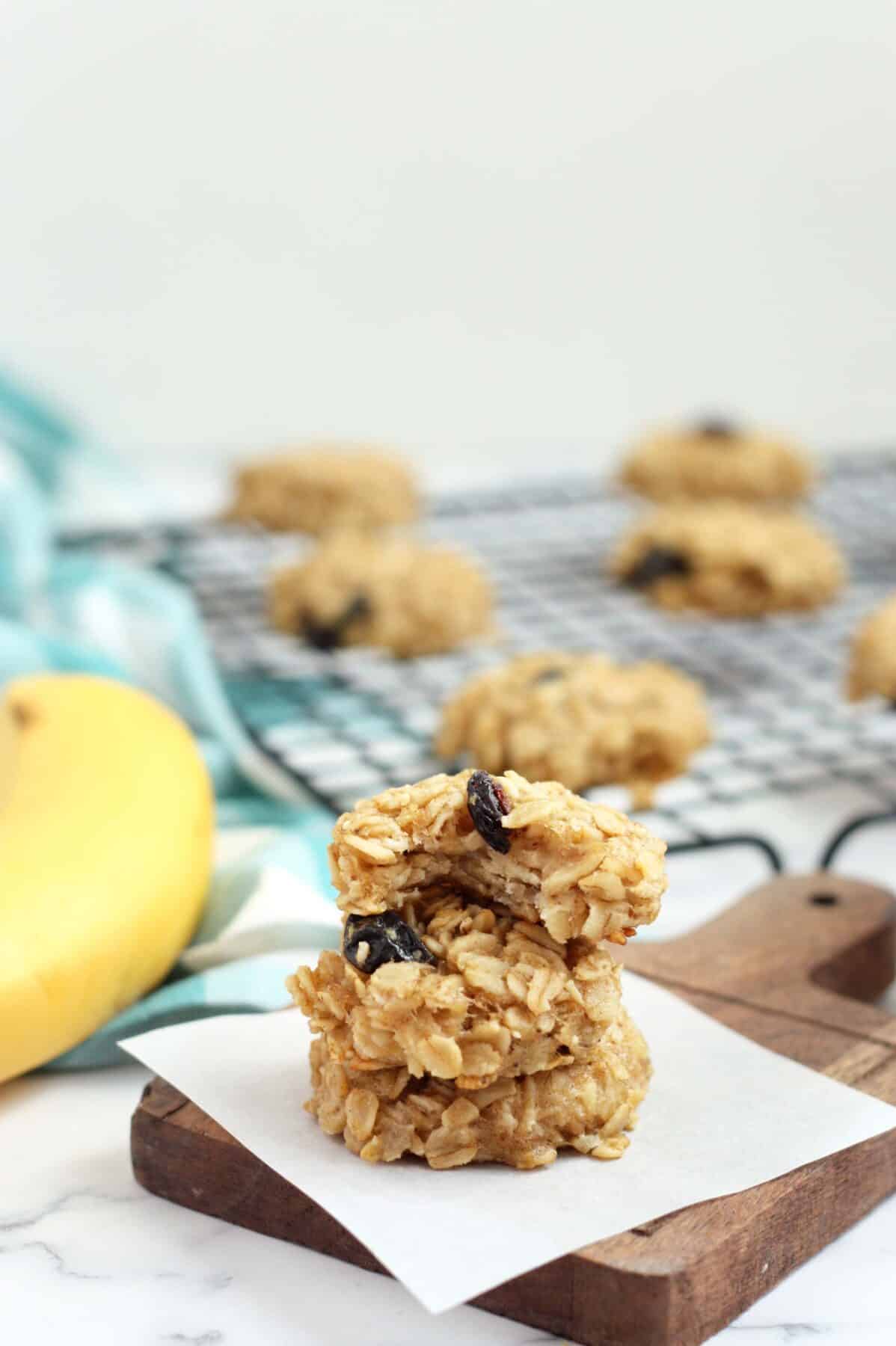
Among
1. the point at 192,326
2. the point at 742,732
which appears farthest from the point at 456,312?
the point at 742,732

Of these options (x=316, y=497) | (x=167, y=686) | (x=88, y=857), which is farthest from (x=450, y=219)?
(x=88, y=857)

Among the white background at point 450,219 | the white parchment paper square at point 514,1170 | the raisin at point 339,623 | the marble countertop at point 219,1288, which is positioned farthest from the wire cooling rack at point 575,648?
the white background at point 450,219

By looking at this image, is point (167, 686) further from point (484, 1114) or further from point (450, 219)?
point (450, 219)

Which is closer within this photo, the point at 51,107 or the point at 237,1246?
the point at 237,1246

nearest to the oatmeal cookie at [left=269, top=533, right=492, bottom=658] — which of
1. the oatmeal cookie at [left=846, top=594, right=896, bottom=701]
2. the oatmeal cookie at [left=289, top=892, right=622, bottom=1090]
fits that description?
the oatmeal cookie at [left=846, top=594, right=896, bottom=701]

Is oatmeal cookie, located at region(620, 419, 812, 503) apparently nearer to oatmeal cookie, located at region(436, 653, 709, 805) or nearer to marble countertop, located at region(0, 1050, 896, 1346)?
oatmeal cookie, located at region(436, 653, 709, 805)

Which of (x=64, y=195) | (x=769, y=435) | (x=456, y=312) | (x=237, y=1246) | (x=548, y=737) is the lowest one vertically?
(x=237, y=1246)

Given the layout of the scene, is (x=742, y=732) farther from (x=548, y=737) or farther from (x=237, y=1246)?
(x=237, y=1246)
